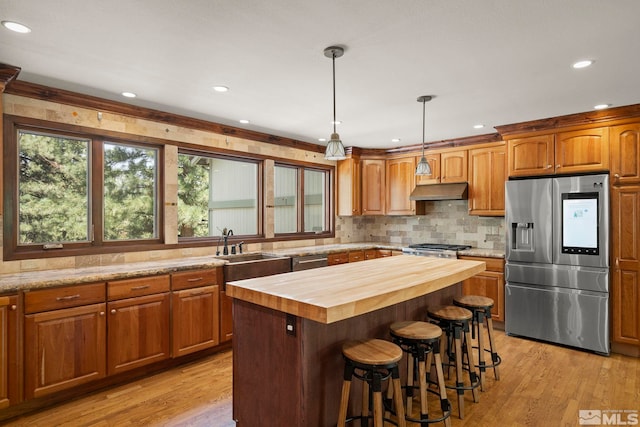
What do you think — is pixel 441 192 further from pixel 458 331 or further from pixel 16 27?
pixel 16 27

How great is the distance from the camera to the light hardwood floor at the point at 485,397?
2.47 metres

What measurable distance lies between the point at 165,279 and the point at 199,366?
0.92 metres

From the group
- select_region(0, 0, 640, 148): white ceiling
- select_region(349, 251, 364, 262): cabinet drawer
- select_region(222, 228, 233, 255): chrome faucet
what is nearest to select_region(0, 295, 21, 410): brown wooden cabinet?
select_region(0, 0, 640, 148): white ceiling

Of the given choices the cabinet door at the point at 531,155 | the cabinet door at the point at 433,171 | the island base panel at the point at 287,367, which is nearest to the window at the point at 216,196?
the island base panel at the point at 287,367

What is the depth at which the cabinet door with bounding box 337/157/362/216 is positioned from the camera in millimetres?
5637

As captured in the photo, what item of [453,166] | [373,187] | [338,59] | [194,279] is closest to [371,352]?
[338,59]

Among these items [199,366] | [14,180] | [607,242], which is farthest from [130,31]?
[607,242]

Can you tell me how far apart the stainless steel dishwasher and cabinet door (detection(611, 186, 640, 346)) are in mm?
3137

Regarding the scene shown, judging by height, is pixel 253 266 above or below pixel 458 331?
above

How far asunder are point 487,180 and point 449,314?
2.72 metres

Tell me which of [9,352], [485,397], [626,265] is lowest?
[485,397]

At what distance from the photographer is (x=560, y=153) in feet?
12.9

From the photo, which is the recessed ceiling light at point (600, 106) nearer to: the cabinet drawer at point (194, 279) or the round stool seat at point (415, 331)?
the round stool seat at point (415, 331)

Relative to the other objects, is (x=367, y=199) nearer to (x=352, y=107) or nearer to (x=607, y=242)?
(x=352, y=107)
